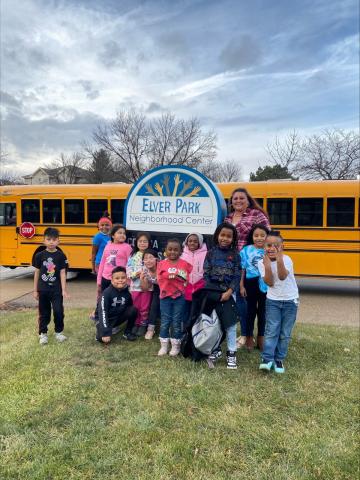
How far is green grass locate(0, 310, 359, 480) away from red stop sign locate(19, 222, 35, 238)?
5.85 meters

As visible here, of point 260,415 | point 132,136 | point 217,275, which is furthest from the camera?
point 132,136

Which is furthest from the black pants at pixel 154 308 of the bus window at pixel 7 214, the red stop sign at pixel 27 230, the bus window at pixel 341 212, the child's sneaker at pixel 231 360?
the bus window at pixel 7 214

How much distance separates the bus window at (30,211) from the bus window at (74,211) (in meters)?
0.80

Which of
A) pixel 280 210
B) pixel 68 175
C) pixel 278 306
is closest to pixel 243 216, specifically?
pixel 278 306

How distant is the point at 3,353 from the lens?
440cm

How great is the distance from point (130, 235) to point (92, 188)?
Result: 486cm

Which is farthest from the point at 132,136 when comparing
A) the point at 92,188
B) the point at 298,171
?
the point at 92,188

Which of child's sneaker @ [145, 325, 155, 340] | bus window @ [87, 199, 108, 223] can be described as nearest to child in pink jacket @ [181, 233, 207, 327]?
child's sneaker @ [145, 325, 155, 340]

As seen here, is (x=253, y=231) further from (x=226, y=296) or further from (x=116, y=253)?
(x=116, y=253)

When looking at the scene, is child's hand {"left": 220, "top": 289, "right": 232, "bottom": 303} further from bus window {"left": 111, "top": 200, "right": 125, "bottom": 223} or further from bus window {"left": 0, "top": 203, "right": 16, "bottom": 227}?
bus window {"left": 0, "top": 203, "right": 16, "bottom": 227}

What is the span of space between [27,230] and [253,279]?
7.37 m

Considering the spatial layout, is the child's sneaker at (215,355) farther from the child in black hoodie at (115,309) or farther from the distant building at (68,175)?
the distant building at (68,175)

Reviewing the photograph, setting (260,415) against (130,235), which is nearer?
(260,415)

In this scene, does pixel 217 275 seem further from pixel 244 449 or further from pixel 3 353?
pixel 3 353
